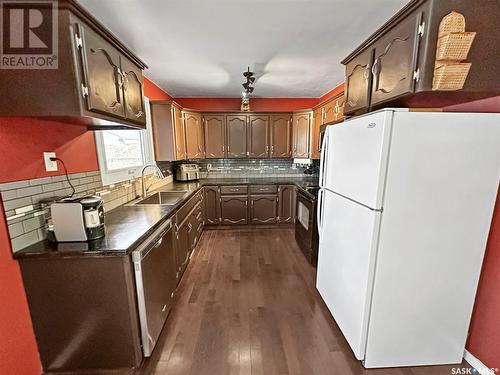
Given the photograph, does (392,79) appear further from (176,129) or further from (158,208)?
(176,129)

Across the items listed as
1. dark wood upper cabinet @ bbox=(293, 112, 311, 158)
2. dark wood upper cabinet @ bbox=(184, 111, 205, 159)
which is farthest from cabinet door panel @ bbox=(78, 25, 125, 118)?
dark wood upper cabinet @ bbox=(293, 112, 311, 158)

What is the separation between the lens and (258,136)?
13.8ft

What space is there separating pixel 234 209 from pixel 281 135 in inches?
65.3

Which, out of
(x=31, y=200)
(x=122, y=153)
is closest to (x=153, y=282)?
(x=31, y=200)

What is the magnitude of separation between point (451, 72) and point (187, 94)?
3793 mm

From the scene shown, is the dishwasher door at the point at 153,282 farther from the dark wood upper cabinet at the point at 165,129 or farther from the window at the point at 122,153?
the dark wood upper cabinet at the point at 165,129

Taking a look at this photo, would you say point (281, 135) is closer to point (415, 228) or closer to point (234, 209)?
point (234, 209)

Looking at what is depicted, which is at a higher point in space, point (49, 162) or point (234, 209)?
point (49, 162)

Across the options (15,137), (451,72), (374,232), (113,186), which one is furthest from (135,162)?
(451,72)

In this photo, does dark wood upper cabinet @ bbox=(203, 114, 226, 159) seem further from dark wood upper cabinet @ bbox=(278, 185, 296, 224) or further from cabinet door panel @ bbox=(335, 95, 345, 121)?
cabinet door panel @ bbox=(335, 95, 345, 121)

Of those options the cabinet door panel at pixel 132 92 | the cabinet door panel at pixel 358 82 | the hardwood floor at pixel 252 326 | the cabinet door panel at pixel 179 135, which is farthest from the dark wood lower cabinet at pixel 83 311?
the cabinet door panel at pixel 179 135

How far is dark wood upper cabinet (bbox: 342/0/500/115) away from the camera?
1.14 m

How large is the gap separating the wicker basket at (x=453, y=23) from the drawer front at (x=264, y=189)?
305 cm

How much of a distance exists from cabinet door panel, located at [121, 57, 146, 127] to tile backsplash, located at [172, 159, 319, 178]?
252cm
